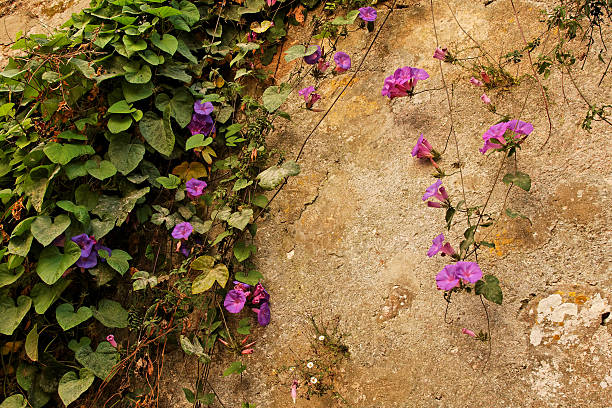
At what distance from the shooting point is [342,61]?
201 cm

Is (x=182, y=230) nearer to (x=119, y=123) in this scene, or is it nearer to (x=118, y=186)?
(x=118, y=186)

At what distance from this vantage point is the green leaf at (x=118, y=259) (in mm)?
1863

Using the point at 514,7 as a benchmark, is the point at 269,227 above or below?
below

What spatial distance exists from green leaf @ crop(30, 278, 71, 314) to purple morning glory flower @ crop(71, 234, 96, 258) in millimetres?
146

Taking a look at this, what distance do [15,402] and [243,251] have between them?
1.08m

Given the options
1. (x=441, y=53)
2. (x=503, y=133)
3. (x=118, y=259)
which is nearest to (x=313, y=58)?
(x=441, y=53)

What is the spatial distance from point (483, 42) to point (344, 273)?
1076 millimetres

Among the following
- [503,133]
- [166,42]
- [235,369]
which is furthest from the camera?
[166,42]

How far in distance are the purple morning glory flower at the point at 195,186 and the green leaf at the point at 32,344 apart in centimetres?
82

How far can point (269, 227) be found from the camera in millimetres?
1951

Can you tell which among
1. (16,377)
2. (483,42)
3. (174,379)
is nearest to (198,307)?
(174,379)

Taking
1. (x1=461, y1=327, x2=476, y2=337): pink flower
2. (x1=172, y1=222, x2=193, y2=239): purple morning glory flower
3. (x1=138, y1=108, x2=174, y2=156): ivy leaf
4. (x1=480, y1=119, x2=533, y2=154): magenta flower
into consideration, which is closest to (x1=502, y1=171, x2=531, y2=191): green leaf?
(x1=480, y1=119, x2=533, y2=154): magenta flower

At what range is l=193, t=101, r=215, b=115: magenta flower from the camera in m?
2.05

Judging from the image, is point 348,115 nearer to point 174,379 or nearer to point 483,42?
point 483,42
